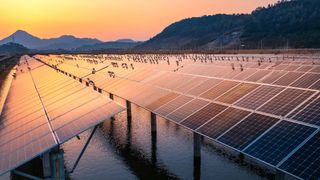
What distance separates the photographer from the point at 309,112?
81.1 feet

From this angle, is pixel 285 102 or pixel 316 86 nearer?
pixel 285 102

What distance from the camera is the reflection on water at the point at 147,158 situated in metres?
31.3

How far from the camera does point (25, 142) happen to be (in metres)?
22.2

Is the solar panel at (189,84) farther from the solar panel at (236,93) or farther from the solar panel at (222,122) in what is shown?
the solar panel at (222,122)

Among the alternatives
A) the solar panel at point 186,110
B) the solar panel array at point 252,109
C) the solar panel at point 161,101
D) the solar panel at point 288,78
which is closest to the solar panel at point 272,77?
the solar panel array at point 252,109

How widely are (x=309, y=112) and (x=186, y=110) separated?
12046 mm

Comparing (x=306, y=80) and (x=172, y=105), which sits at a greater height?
(x=306, y=80)

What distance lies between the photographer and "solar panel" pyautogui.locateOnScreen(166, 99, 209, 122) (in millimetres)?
32909

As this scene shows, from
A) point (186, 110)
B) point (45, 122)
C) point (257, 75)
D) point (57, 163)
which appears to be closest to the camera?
point (57, 163)

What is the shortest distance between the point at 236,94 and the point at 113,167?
43.3 feet

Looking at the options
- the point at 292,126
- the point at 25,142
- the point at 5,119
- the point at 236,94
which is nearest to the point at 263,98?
the point at 236,94

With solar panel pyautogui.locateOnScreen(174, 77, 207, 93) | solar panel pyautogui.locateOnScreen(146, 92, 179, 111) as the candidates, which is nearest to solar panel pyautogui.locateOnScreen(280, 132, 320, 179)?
solar panel pyautogui.locateOnScreen(146, 92, 179, 111)

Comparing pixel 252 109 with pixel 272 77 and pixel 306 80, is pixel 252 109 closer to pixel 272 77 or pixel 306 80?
pixel 306 80

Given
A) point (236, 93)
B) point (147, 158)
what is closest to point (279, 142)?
point (236, 93)
